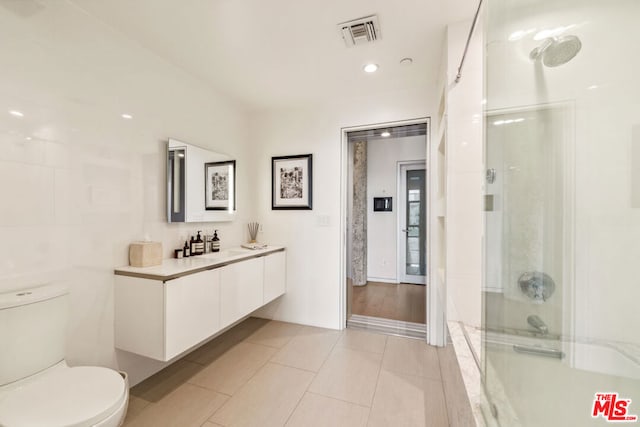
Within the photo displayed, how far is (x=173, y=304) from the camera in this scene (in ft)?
5.30

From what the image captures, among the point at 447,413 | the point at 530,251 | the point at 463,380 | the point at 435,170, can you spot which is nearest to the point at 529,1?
the point at 530,251

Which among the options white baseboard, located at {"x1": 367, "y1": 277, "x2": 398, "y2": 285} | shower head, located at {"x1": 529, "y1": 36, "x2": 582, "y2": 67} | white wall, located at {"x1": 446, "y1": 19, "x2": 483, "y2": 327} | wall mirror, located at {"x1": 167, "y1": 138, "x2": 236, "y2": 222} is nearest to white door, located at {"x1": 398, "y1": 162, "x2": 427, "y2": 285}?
white baseboard, located at {"x1": 367, "y1": 277, "x2": 398, "y2": 285}

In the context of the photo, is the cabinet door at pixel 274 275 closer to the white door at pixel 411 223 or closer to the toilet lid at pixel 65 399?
the toilet lid at pixel 65 399

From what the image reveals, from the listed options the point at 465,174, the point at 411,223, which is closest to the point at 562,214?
the point at 465,174

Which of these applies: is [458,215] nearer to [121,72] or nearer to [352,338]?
[352,338]

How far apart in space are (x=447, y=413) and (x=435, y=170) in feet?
6.19

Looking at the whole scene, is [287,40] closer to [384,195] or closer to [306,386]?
[306,386]

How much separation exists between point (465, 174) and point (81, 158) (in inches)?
96.3

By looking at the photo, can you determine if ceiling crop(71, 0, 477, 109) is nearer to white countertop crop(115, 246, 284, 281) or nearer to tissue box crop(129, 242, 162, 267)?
tissue box crop(129, 242, 162, 267)

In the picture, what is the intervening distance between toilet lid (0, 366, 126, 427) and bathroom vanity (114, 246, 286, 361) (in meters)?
0.34

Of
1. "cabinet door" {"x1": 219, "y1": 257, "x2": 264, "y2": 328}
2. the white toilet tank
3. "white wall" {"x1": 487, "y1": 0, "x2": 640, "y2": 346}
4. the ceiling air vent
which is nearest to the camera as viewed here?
"white wall" {"x1": 487, "y1": 0, "x2": 640, "y2": 346}

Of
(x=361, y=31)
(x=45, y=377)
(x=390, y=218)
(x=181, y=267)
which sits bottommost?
(x=45, y=377)

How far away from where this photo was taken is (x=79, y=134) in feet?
5.09

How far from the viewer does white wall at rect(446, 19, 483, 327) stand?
168 centimetres
